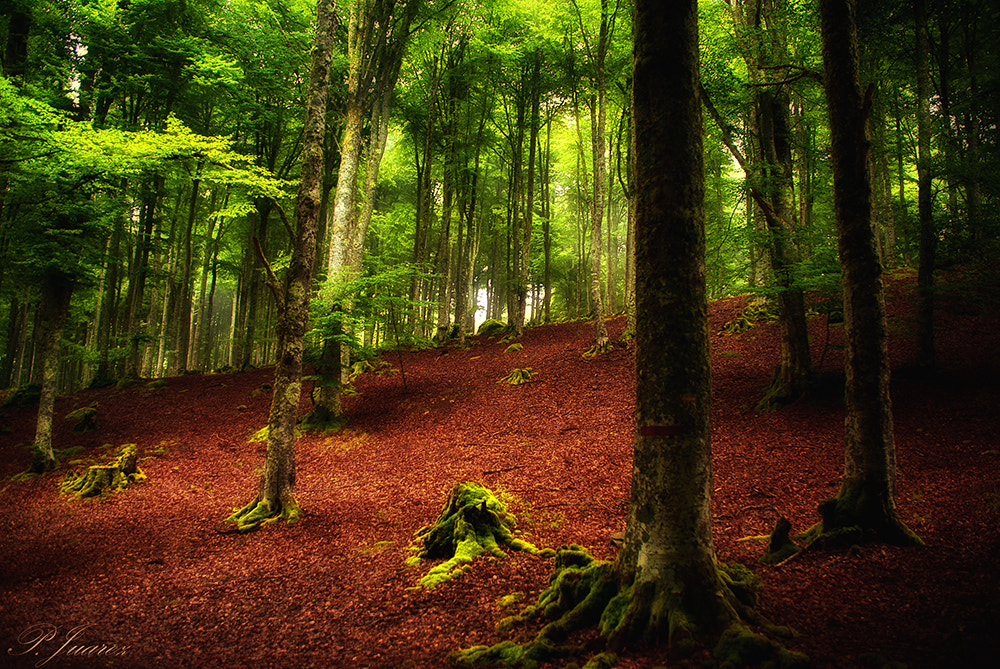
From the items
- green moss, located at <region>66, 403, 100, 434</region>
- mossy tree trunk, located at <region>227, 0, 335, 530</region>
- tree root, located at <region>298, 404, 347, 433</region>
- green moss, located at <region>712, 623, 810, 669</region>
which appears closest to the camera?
green moss, located at <region>712, 623, 810, 669</region>

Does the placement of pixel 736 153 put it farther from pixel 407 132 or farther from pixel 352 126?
pixel 407 132

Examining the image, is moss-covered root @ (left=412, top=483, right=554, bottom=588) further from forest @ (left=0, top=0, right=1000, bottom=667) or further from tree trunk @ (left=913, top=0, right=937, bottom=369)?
tree trunk @ (left=913, top=0, right=937, bottom=369)

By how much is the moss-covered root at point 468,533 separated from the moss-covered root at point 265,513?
237cm

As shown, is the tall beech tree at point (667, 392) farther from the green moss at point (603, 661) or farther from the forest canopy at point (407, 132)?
the forest canopy at point (407, 132)

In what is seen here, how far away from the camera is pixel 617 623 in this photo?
290 centimetres

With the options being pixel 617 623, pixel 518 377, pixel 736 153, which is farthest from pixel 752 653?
pixel 518 377

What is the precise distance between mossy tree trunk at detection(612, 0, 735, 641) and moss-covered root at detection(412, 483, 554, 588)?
2.27 m

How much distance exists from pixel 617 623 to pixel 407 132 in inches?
876

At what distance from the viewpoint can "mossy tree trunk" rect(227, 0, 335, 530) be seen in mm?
6789

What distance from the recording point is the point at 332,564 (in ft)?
17.3

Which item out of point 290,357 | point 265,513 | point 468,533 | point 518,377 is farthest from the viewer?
point 518,377

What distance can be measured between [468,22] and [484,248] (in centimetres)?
1820

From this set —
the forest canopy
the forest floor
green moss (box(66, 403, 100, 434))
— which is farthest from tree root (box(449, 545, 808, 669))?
green moss (box(66, 403, 100, 434))

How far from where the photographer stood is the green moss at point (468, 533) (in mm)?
4898
